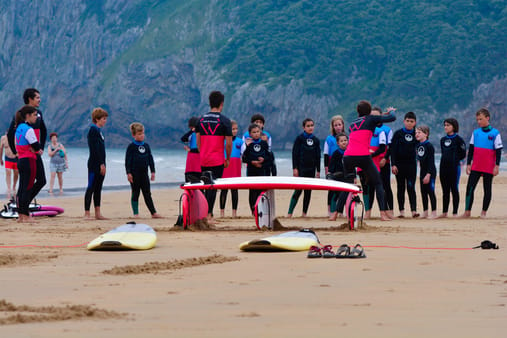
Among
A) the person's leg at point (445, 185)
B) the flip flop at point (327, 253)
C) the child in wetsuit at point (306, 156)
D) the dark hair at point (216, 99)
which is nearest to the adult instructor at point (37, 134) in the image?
the dark hair at point (216, 99)

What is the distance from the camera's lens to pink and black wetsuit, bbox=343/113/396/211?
1037 centimetres

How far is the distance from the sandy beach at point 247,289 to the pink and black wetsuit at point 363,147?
201 cm

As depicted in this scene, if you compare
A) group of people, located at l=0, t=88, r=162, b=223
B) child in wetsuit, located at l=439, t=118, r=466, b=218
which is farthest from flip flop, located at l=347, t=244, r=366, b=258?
child in wetsuit, located at l=439, t=118, r=466, b=218

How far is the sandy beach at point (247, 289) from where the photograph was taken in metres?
3.98

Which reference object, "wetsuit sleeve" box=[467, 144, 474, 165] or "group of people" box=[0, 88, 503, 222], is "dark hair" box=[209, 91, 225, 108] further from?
"wetsuit sleeve" box=[467, 144, 474, 165]

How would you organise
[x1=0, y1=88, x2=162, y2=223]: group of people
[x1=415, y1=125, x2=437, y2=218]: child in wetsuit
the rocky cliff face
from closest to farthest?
[x1=0, y1=88, x2=162, y2=223]: group of people, [x1=415, y1=125, x2=437, y2=218]: child in wetsuit, the rocky cliff face

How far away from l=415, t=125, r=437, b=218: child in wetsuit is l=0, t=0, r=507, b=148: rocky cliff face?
84.2m

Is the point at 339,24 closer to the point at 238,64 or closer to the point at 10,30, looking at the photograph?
the point at 238,64

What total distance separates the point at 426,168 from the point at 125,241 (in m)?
6.27

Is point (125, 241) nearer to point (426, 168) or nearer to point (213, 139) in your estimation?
point (213, 139)

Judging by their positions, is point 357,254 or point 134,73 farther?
point 134,73

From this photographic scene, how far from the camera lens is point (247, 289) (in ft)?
16.5

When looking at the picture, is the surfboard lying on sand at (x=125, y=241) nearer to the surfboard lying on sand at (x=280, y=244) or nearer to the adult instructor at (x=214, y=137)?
the surfboard lying on sand at (x=280, y=244)

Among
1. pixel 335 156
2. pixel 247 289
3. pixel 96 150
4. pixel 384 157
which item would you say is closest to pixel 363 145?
pixel 384 157
